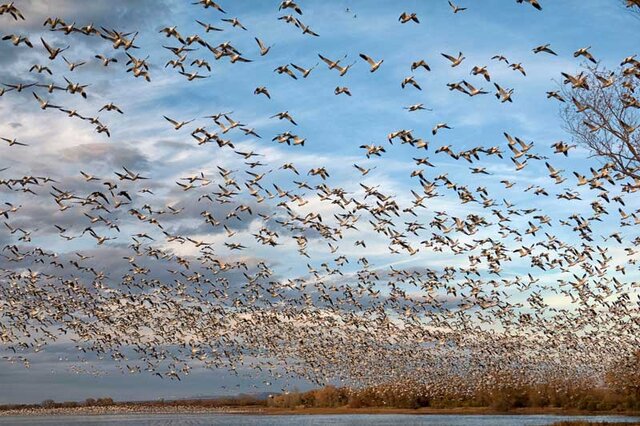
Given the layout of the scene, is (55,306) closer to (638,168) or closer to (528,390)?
(638,168)

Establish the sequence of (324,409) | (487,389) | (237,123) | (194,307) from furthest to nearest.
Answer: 1. (324,409)
2. (487,389)
3. (194,307)
4. (237,123)

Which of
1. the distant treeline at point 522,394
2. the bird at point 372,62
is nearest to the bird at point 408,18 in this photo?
the bird at point 372,62

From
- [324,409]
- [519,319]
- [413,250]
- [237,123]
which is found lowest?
[324,409]

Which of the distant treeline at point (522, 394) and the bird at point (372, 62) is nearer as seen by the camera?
the bird at point (372, 62)

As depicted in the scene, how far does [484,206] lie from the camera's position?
39969 mm

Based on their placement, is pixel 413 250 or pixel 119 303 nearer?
pixel 413 250

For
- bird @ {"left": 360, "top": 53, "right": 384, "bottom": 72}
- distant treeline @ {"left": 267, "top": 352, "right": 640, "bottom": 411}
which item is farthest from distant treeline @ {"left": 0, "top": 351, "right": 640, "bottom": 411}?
bird @ {"left": 360, "top": 53, "right": 384, "bottom": 72}

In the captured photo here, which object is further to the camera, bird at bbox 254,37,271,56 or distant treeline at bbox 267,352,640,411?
distant treeline at bbox 267,352,640,411

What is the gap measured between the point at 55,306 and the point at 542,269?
115 ft

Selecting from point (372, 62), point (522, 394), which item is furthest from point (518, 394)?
point (372, 62)

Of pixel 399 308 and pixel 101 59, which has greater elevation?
pixel 101 59

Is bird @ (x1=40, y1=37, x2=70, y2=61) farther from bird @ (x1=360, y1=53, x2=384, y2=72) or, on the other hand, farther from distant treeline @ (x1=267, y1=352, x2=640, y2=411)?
distant treeline @ (x1=267, y1=352, x2=640, y2=411)

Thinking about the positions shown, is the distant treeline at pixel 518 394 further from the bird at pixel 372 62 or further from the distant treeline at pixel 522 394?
the bird at pixel 372 62

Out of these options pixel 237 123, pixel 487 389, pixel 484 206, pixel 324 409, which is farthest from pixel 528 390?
pixel 237 123
